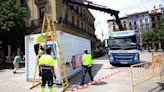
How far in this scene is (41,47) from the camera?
9359 mm

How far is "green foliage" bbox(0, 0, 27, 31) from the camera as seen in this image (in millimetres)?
22125

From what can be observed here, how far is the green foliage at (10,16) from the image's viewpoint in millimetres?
22125

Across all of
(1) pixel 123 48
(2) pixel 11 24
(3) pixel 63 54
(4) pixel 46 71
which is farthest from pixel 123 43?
(2) pixel 11 24

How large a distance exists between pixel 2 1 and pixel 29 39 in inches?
698

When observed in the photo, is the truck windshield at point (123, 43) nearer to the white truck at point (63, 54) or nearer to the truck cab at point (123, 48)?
the truck cab at point (123, 48)

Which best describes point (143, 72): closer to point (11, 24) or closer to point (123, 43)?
point (123, 43)

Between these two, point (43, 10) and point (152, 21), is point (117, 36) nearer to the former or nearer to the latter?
point (43, 10)

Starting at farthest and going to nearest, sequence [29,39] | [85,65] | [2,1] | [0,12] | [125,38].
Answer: [2,1] < [0,12] < [125,38] < [29,39] < [85,65]

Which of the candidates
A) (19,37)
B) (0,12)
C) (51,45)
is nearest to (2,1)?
(0,12)

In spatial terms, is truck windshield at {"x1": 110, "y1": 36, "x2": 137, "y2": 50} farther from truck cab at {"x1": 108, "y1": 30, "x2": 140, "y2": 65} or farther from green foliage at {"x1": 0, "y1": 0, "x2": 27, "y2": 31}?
green foliage at {"x1": 0, "y1": 0, "x2": 27, "y2": 31}

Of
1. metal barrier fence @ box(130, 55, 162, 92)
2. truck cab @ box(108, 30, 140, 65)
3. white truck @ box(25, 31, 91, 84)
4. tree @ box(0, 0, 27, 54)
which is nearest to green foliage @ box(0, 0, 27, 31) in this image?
tree @ box(0, 0, 27, 54)

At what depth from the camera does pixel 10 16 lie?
22.7 metres

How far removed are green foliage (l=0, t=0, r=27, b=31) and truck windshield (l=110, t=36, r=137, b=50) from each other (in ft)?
43.0

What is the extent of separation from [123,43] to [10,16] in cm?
1465
